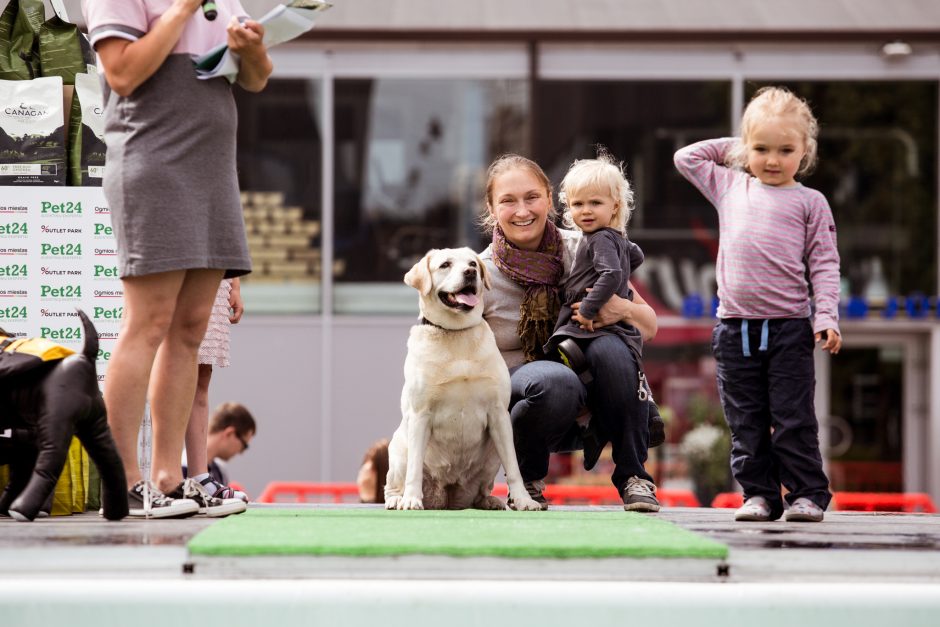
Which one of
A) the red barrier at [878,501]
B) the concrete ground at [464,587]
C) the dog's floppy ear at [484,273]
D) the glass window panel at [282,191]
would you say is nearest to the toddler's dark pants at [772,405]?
the dog's floppy ear at [484,273]

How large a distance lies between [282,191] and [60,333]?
24.1ft

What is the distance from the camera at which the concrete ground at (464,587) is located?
3131 mm

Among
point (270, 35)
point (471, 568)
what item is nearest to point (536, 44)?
point (270, 35)

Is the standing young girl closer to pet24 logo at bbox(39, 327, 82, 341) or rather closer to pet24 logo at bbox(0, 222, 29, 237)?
pet24 logo at bbox(39, 327, 82, 341)

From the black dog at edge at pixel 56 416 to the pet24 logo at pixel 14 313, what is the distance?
765 millimetres

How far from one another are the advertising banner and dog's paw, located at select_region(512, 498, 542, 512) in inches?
67.6

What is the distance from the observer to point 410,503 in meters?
4.68

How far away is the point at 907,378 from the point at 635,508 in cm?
871

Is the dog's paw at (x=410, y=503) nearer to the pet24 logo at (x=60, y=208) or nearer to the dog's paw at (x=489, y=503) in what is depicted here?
the dog's paw at (x=489, y=503)

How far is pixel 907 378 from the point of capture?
12.6 metres

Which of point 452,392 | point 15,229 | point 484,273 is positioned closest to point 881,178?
point 484,273

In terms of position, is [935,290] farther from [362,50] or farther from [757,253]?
[757,253]

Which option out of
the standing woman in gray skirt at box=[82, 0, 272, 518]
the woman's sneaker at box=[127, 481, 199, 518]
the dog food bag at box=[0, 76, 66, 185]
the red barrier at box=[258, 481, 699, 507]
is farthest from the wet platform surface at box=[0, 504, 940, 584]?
the red barrier at box=[258, 481, 699, 507]

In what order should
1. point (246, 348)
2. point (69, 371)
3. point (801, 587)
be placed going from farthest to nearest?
point (246, 348), point (69, 371), point (801, 587)
